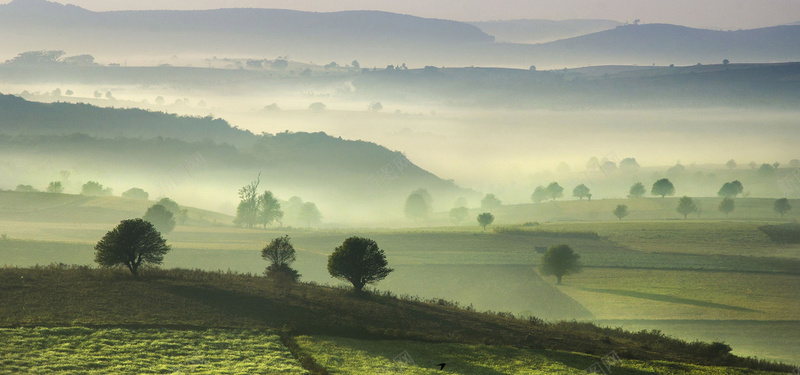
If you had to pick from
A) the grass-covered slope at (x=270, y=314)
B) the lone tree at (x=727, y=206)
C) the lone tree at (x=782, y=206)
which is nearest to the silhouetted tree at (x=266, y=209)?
the grass-covered slope at (x=270, y=314)

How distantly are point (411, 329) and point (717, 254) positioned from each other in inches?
2944

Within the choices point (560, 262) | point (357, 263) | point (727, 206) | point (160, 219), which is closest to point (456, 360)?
point (357, 263)

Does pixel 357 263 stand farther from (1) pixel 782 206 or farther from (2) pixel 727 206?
(1) pixel 782 206

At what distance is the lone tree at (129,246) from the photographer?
187 ft

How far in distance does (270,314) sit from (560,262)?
186 ft

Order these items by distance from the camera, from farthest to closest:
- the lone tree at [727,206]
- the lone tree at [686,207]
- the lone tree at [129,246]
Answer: the lone tree at [686,207] < the lone tree at [727,206] < the lone tree at [129,246]

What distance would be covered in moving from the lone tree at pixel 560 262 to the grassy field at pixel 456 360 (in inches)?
2002

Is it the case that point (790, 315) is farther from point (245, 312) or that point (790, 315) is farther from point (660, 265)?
point (245, 312)

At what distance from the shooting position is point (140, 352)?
125 feet

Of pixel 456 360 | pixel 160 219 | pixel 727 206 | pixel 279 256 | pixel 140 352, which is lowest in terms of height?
pixel 456 360

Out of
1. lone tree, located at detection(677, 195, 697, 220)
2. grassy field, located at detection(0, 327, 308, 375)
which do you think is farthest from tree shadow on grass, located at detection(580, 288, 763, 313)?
lone tree, located at detection(677, 195, 697, 220)

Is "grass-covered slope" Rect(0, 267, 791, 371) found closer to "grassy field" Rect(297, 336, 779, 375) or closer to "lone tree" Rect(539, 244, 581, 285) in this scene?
"grassy field" Rect(297, 336, 779, 375)

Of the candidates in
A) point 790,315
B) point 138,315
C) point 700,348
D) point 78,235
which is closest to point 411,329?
point 138,315

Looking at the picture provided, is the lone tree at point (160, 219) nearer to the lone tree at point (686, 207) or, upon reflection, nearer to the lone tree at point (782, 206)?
the lone tree at point (686, 207)
